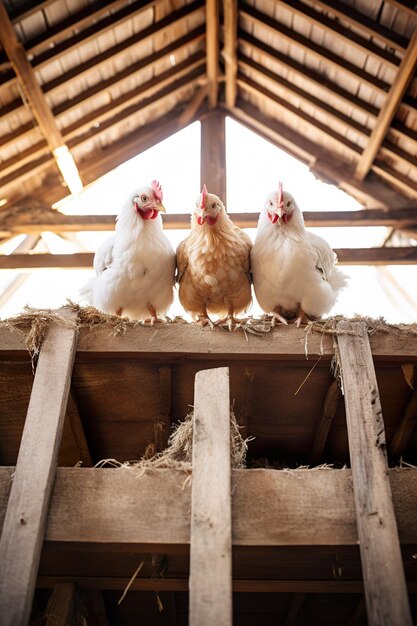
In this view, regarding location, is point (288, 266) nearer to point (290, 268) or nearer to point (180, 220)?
point (290, 268)

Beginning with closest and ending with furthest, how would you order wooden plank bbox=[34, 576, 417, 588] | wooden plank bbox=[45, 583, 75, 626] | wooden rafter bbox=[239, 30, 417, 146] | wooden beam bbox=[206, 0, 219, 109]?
wooden plank bbox=[45, 583, 75, 626] < wooden plank bbox=[34, 576, 417, 588] < wooden rafter bbox=[239, 30, 417, 146] < wooden beam bbox=[206, 0, 219, 109]

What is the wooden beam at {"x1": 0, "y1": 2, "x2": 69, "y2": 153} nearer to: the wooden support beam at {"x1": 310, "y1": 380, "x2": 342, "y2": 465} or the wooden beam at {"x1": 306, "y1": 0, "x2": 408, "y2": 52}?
the wooden beam at {"x1": 306, "y1": 0, "x2": 408, "y2": 52}

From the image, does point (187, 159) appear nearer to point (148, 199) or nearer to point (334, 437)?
point (148, 199)

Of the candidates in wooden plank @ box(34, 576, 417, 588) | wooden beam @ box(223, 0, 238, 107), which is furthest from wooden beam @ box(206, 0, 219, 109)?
wooden plank @ box(34, 576, 417, 588)

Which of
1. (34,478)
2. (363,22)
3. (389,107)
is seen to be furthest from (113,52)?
(34,478)

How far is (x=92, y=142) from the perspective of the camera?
26.1 feet

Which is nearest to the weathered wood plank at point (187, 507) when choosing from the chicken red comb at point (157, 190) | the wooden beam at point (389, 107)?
the chicken red comb at point (157, 190)

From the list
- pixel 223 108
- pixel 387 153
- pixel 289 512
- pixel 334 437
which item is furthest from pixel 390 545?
pixel 223 108

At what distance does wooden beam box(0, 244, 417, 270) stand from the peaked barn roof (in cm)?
90

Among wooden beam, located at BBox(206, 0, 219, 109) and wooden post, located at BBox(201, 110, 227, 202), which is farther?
wooden post, located at BBox(201, 110, 227, 202)

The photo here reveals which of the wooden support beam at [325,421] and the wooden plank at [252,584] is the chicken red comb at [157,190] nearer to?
the wooden support beam at [325,421]

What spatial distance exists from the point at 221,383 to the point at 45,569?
151 cm

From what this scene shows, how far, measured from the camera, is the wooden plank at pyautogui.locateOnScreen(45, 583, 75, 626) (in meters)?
3.14

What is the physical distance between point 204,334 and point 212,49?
593cm
